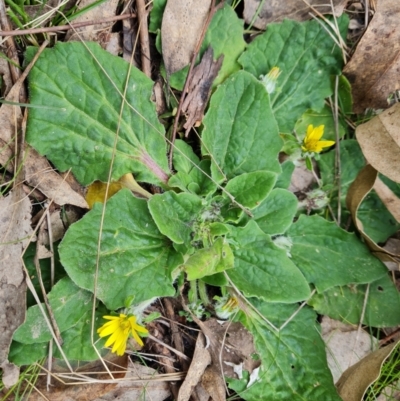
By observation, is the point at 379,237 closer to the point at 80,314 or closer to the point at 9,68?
the point at 80,314

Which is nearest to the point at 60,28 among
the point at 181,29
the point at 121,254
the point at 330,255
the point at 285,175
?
the point at 181,29

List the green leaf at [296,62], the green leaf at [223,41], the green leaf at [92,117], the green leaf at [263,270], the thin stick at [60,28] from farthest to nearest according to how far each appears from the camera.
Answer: the green leaf at [296,62] < the green leaf at [223,41] < the green leaf at [263,270] < the green leaf at [92,117] < the thin stick at [60,28]

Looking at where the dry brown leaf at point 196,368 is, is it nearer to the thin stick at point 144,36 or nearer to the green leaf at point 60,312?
the green leaf at point 60,312

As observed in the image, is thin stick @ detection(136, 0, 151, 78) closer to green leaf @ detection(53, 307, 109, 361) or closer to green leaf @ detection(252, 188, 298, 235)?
green leaf @ detection(252, 188, 298, 235)

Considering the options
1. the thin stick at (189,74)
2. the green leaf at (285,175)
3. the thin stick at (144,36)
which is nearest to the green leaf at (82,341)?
the thin stick at (189,74)

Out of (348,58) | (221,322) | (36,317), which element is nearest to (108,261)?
(36,317)

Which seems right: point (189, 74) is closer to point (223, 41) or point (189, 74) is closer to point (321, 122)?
point (223, 41)
